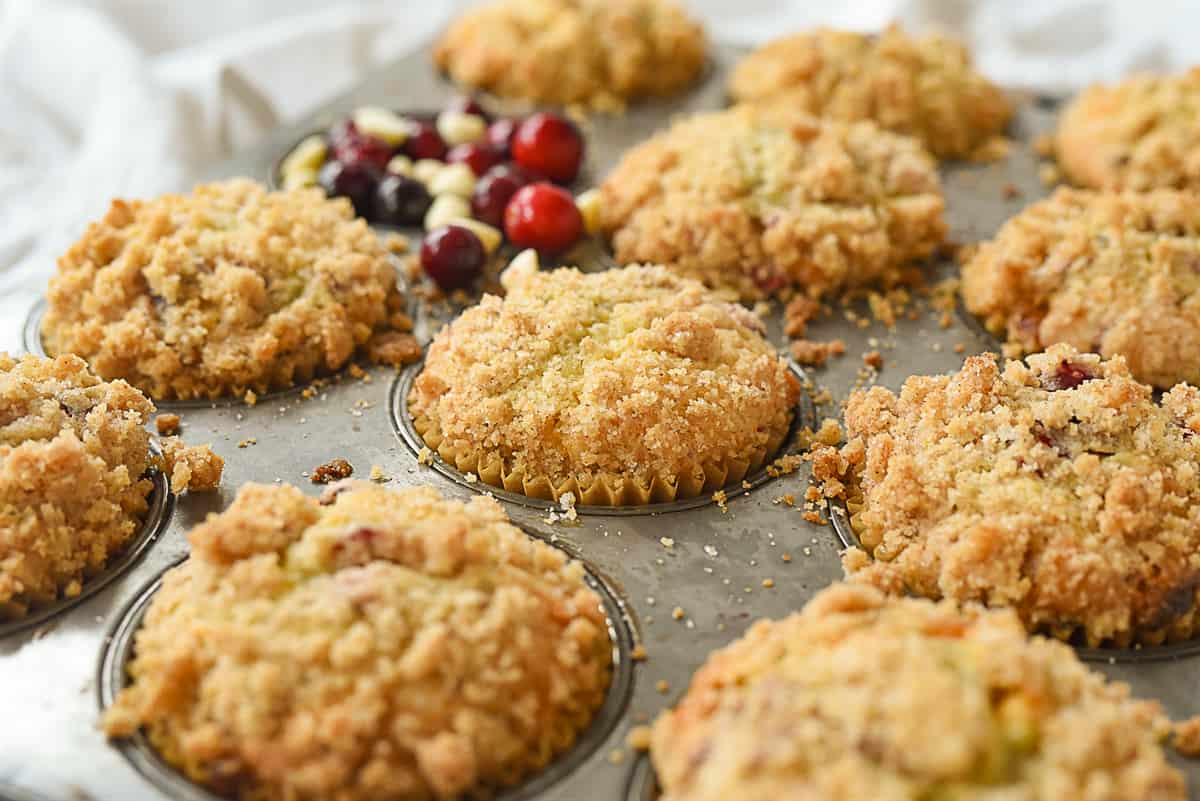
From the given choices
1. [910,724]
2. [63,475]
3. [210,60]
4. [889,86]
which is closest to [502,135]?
[889,86]

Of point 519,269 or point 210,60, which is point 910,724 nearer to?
point 519,269

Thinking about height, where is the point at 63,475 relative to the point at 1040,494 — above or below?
above

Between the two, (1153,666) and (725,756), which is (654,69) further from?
(725,756)

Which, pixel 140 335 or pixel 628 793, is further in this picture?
pixel 140 335

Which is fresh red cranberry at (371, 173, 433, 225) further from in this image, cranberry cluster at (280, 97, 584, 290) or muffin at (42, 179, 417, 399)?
muffin at (42, 179, 417, 399)

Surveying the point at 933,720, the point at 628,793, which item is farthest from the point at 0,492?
the point at 933,720

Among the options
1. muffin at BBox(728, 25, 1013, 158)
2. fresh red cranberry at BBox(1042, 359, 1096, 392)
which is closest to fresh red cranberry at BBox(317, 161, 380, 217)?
muffin at BBox(728, 25, 1013, 158)

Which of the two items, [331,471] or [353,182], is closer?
[331,471]
